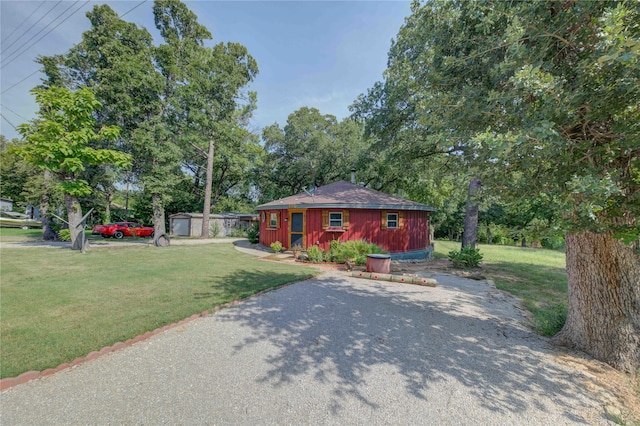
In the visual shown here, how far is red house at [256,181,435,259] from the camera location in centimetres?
1121

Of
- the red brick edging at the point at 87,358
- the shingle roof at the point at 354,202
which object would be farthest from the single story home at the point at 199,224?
the red brick edging at the point at 87,358

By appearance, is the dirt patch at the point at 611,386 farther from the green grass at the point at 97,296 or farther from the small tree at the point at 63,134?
the small tree at the point at 63,134

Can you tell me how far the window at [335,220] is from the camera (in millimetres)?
11391

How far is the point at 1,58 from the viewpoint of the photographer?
1156 centimetres

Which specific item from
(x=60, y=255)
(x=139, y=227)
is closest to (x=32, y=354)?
(x=60, y=255)

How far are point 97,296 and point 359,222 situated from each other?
8.93 metres

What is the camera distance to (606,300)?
3.08 m

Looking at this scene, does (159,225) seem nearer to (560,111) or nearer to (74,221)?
(74,221)

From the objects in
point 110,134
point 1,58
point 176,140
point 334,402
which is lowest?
point 334,402

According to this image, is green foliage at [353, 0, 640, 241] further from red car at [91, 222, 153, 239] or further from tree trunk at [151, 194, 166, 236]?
red car at [91, 222, 153, 239]

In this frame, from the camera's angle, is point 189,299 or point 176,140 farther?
point 176,140

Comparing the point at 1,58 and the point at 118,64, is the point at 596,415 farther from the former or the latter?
the point at 1,58

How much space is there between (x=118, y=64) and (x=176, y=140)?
4449 millimetres

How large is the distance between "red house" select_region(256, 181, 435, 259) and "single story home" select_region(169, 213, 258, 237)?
14712mm
